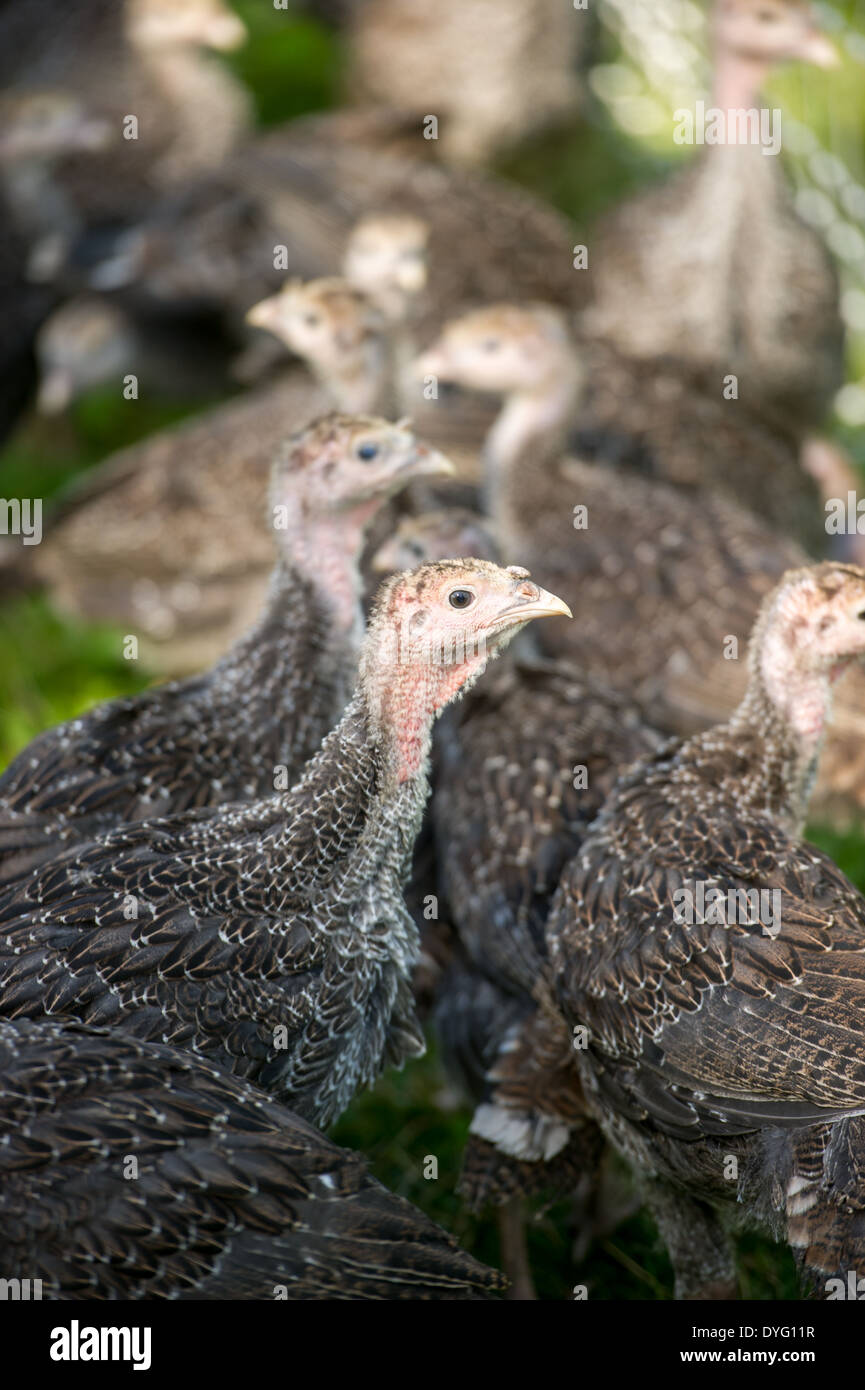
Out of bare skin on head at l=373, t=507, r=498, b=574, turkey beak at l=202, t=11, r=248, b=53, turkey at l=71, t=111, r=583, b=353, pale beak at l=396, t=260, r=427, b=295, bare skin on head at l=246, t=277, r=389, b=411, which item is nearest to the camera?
bare skin on head at l=373, t=507, r=498, b=574

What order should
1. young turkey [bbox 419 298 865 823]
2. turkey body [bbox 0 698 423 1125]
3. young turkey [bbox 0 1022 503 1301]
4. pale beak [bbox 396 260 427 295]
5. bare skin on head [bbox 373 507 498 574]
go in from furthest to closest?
pale beak [bbox 396 260 427 295] → young turkey [bbox 419 298 865 823] → bare skin on head [bbox 373 507 498 574] → turkey body [bbox 0 698 423 1125] → young turkey [bbox 0 1022 503 1301]

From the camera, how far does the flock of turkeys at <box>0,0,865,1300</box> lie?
294 cm


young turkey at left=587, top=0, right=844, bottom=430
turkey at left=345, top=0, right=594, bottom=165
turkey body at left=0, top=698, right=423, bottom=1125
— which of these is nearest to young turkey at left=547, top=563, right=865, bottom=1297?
turkey body at left=0, top=698, right=423, bottom=1125

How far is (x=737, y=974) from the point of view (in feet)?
10.5

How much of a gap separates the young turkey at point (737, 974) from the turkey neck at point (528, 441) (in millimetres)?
2063

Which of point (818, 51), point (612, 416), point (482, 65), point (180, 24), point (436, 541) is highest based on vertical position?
point (482, 65)

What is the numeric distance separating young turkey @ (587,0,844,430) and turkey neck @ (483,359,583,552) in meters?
1.20

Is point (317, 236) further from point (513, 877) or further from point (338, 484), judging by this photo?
point (513, 877)

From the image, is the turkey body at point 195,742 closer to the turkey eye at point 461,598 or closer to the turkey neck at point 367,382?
the turkey eye at point 461,598

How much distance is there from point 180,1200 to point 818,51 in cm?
572

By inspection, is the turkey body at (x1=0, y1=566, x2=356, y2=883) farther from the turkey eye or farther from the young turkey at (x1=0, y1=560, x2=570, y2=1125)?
the turkey eye

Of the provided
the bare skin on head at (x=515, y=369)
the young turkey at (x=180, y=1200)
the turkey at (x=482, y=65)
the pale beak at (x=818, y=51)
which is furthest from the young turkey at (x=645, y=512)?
the turkey at (x=482, y=65)

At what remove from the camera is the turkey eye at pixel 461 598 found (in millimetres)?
3273

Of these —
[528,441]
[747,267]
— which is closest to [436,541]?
[528,441]
